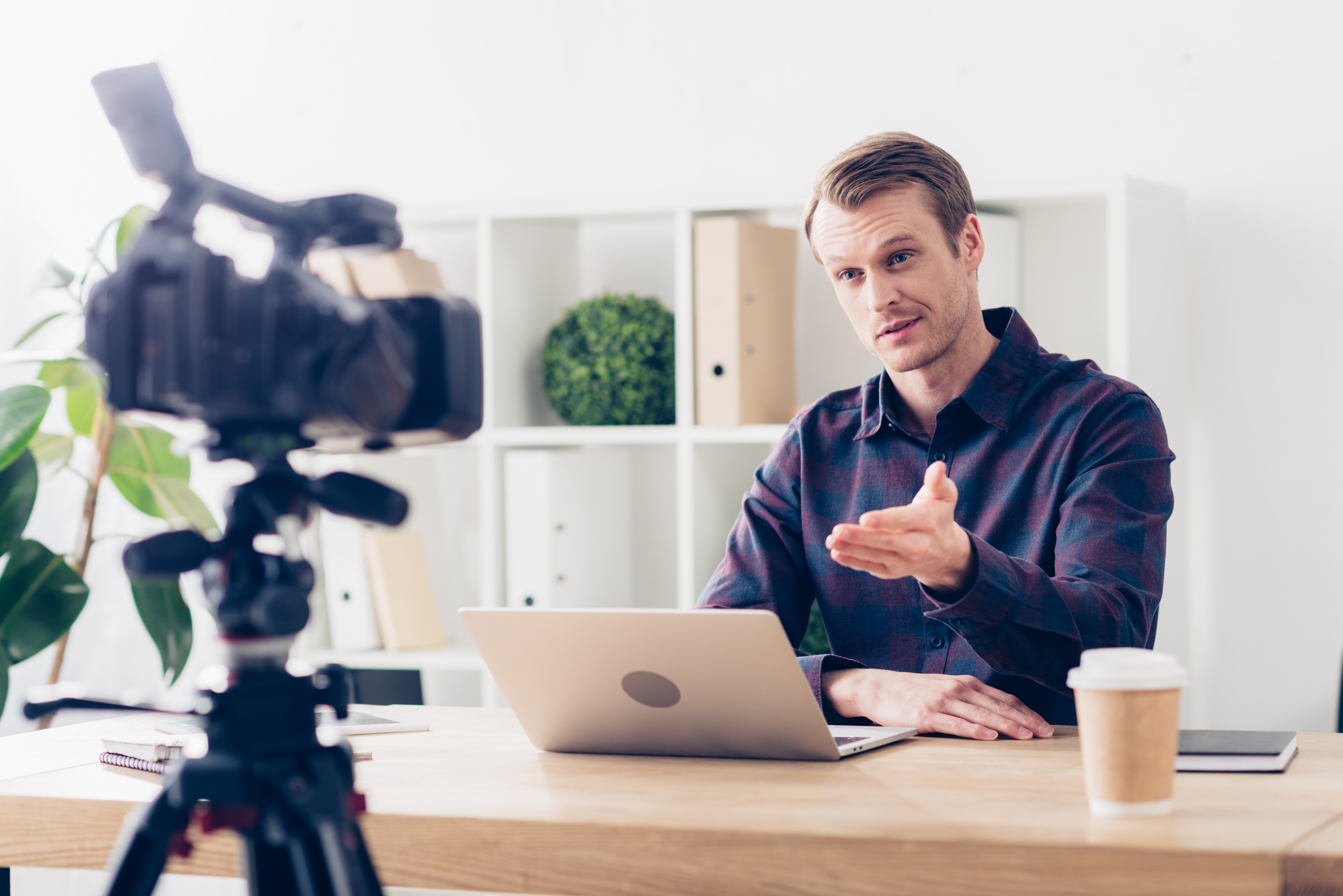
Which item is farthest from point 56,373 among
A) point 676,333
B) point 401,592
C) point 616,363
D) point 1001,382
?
point 1001,382

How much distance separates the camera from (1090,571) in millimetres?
1485

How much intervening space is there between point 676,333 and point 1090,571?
1217mm

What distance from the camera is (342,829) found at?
780 millimetres

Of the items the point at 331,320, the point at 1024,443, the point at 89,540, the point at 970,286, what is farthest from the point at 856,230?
the point at 89,540

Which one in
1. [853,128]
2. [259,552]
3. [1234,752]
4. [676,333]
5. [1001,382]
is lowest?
[1234,752]

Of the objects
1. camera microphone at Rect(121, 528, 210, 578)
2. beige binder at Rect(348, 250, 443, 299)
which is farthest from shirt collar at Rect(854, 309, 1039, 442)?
camera microphone at Rect(121, 528, 210, 578)

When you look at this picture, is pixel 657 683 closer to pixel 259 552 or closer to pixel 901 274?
pixel 259 552

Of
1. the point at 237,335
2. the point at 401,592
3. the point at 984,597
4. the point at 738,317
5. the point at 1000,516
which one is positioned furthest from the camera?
the point at 401,592

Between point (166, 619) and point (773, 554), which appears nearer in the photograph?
point (773, 554)

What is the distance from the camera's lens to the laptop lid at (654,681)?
1.09 m

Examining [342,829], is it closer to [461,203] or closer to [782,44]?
[461,203]

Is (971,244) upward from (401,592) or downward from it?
upward

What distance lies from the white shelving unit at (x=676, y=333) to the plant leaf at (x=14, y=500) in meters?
0.55

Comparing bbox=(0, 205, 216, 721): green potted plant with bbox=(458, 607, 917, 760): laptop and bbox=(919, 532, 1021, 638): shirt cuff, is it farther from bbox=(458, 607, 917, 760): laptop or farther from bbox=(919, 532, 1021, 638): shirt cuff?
bbox=(919, 532, 1021, 638): shirt cuff
